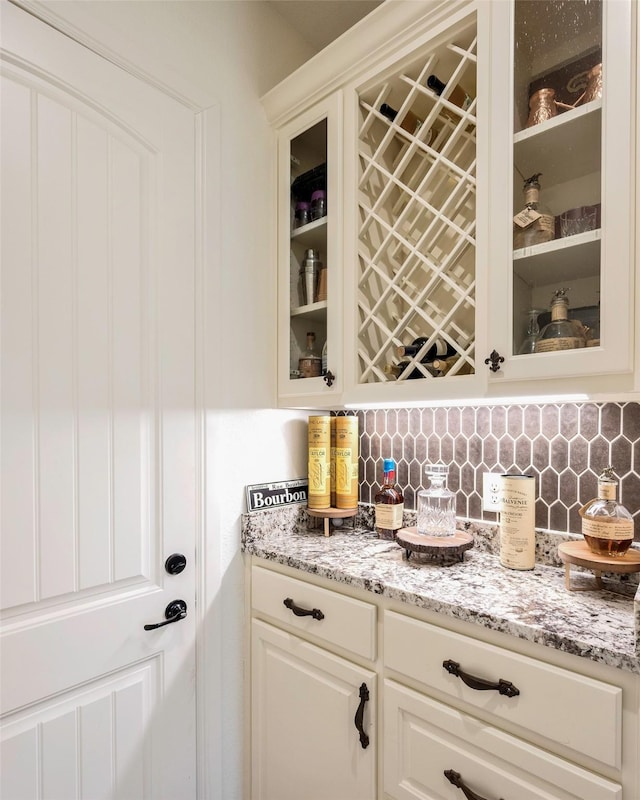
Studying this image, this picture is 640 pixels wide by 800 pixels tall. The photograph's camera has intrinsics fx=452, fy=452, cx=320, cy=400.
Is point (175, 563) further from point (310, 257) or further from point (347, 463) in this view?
point (310, 257)

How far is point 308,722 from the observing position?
1.24 m

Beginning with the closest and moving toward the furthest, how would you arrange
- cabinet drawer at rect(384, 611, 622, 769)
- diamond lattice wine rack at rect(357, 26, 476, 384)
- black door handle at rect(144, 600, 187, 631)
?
1. cabinet drawer at rect(384, 611, 622, 769)
2. diamond lattice wine rack at rect(357, 26, 476, 384)
3. black door handle at rect(144, 600, 187, 631)

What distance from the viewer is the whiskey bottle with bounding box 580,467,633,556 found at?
3.37ft

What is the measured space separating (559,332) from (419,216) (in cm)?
51

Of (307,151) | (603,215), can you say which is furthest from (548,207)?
(307,151)

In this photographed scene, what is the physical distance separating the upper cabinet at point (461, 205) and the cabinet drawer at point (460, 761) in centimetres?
71

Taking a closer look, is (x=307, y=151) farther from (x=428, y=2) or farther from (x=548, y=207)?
(x=548, y=207)

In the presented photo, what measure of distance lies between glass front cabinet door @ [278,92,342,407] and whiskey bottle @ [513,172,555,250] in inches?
21.1

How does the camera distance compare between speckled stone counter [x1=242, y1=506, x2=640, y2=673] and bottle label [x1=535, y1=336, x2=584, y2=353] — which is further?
bottle label [x1=535, y1=336, x2=584, y2=353]

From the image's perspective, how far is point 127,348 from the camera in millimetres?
1226

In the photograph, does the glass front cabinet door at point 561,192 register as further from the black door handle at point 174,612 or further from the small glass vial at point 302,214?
the black door handle at point 174,612

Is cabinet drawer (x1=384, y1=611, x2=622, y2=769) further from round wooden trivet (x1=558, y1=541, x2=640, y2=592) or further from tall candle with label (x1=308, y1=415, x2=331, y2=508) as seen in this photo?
tall candle with label (x1=308, y1=415, x2=331, y2=508)

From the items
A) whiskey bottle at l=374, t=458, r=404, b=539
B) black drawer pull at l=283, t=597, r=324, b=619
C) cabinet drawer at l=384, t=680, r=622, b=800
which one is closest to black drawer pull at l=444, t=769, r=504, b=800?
cabinet drawer at l=384, t=680, r=622, b=800

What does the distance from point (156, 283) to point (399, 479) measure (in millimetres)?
1037
